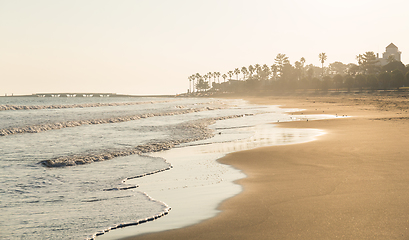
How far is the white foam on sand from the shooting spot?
611 cm

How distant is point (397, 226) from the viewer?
211 inches

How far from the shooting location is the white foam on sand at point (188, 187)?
20.0ft

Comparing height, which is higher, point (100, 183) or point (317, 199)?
point (317, 199)

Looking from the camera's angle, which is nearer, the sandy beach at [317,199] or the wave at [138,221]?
the sandy beach at [317,199]

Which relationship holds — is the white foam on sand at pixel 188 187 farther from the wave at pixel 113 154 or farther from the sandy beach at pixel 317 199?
the wave at pixel 113 154

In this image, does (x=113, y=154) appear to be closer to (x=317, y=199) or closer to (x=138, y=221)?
(x=138, y=221)

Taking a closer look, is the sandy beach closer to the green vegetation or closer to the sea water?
the sea water

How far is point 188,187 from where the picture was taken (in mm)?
8547

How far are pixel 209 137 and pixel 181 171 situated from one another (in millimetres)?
8711

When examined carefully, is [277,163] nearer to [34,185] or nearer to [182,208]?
[182,208]

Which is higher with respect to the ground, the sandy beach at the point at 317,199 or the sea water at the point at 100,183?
the sandy beach at the point at 317,199

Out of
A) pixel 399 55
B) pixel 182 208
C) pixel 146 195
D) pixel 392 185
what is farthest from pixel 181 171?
pixel 399 55

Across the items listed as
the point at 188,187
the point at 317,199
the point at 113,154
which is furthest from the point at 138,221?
the point at 113,154

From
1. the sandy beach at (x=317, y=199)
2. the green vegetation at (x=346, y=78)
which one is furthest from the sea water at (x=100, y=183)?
the green vegetation at (x=346, y=78)
